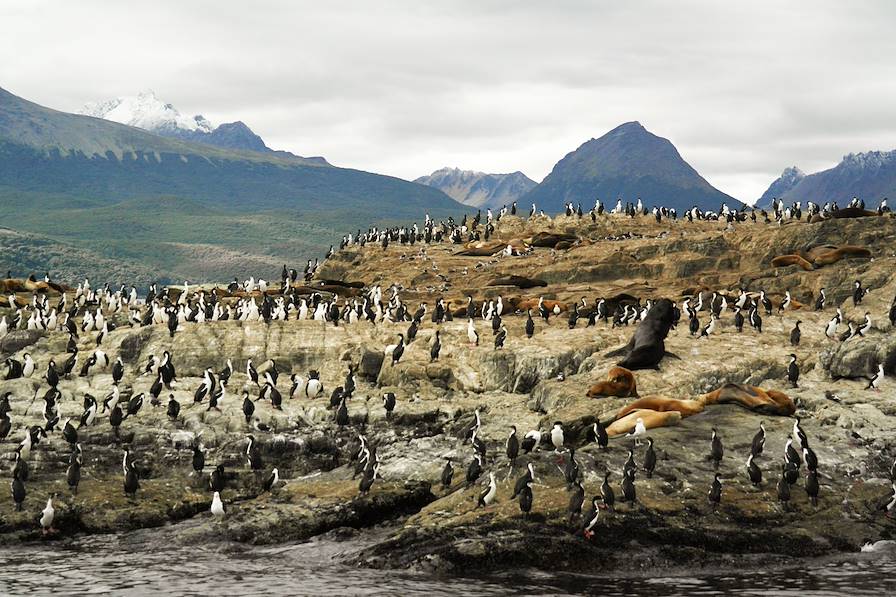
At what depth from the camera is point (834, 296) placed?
47.5 m

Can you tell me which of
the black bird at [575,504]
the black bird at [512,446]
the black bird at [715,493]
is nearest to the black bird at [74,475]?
the black bird at [512,446]

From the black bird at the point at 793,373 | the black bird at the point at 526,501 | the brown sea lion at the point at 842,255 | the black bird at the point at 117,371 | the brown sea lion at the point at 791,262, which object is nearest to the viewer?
the black bird at the point at 526,501

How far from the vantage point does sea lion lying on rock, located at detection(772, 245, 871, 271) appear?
51.0 metres

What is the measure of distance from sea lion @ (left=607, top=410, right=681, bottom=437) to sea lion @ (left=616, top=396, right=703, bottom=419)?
0.74 meters

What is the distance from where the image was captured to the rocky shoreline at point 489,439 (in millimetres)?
24844

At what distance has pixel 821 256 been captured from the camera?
51.8 metres

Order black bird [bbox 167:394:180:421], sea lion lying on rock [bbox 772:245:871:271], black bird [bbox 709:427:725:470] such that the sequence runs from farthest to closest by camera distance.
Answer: sea lion lying on rock [bbox 772:245:871:271], black bird [bbox 167:394:180:421], black bird [bbox 709:427:725:470]

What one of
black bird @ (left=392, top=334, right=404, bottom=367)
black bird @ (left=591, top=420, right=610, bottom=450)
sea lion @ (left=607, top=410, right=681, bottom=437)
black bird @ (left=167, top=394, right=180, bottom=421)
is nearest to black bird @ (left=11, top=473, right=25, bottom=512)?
black bird @ (left=167, top=394, right=180, bottom=421)

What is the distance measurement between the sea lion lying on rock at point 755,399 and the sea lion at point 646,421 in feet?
7.56

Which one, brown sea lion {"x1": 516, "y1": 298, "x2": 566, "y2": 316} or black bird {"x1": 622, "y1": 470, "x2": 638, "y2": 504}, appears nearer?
black bird {"x1": 622, "y1": 470, "x2": 638, "y2": 504}

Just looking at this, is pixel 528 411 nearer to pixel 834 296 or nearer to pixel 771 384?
pixel 771 384

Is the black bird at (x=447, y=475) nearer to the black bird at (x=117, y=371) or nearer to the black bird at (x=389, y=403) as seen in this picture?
the black bird at (x=389, y=403)

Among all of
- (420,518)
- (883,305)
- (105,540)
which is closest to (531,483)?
(420,518)

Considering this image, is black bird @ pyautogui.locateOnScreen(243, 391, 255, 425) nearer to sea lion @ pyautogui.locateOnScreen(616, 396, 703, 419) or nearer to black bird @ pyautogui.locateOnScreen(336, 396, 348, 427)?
black bird @ pyautogui.locateOnScreen(336, 396, 348, 427)
